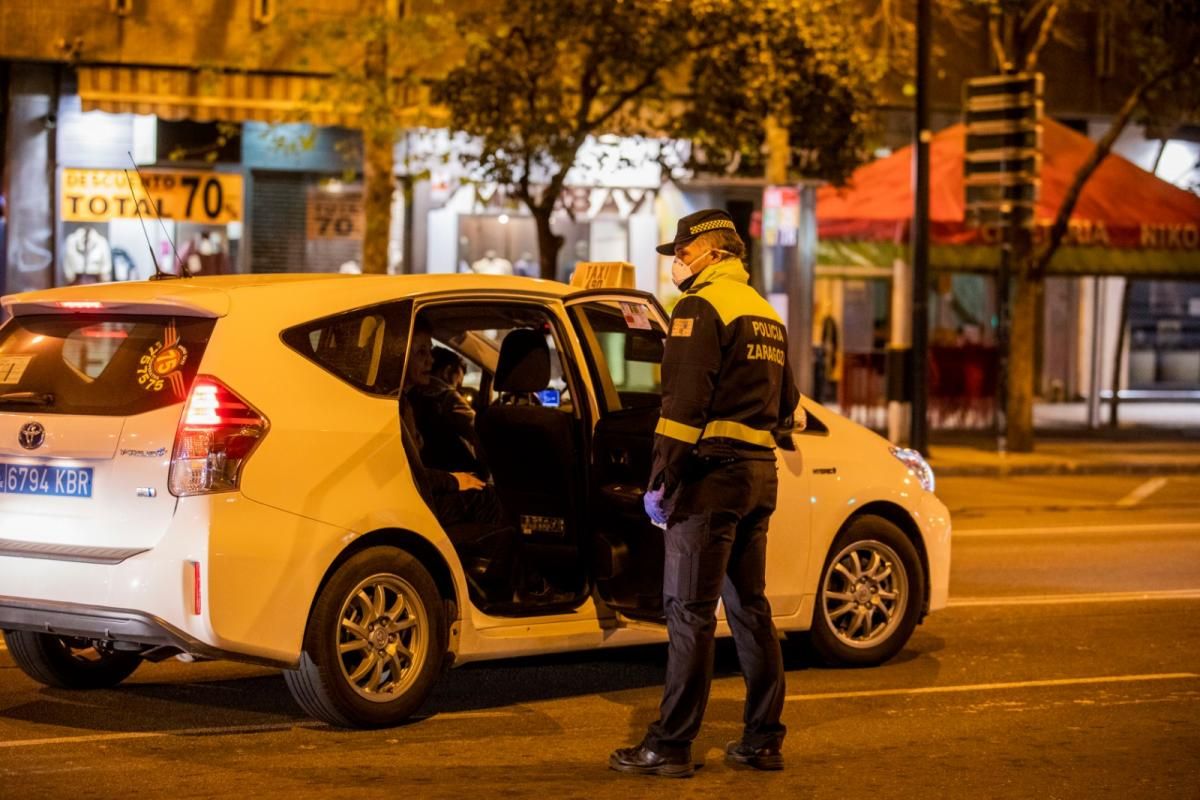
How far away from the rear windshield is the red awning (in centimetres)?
1576

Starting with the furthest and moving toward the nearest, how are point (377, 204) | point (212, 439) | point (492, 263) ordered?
point (492, 263) < point (377, 204) < point (212, 439)

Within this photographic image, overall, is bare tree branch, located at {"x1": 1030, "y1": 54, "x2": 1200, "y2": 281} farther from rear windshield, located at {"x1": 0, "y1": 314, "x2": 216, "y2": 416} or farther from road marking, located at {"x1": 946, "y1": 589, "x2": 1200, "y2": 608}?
rear windshield, located at {"x1": 0, "y1": 314, "x2": 216, "y2": 416}

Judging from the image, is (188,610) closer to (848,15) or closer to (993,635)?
(993,635)

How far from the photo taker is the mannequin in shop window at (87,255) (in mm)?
22797

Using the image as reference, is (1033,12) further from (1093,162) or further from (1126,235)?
(1126,235)

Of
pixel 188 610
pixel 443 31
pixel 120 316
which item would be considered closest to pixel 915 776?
pixel 188 610

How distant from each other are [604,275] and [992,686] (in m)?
2.53

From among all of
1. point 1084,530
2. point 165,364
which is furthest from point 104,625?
point 1084,530

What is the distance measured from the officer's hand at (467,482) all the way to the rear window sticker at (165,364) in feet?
4.80

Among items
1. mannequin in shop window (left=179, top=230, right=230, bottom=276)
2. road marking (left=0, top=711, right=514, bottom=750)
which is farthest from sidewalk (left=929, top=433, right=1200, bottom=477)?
road marking (left=0, top=711, right=514, bottom=750)

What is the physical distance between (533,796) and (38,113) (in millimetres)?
18472

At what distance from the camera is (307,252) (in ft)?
77.7

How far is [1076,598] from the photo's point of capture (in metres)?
10.7

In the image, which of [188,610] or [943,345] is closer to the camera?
[188,610]
